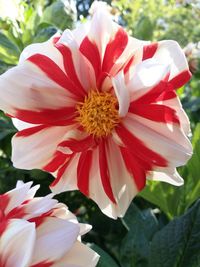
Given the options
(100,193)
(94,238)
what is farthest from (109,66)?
(94,238)

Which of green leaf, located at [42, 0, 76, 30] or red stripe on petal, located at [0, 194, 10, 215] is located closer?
red stripe on petal, located at [0, 194, 10, 215]

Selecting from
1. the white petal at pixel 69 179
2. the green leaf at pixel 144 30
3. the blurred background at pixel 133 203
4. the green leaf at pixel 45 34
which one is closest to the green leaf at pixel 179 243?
the blurred background at pixel 133 203

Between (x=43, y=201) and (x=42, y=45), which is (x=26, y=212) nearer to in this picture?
(x=43, y=201)

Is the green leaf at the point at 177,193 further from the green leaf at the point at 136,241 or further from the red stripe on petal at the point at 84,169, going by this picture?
the red stripe on petal at the point at 84,169

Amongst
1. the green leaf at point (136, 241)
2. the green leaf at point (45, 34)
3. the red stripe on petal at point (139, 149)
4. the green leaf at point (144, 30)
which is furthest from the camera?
the green leaf at point (144, 30)

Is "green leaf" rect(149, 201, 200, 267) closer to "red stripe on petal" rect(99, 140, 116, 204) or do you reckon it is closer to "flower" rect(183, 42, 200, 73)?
"red stripe on petal" rect(99, 140, 116, 204)

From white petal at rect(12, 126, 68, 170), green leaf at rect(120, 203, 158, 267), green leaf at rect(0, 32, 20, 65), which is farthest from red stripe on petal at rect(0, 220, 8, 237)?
green leaf at rect(0, 32, 20, 65)
